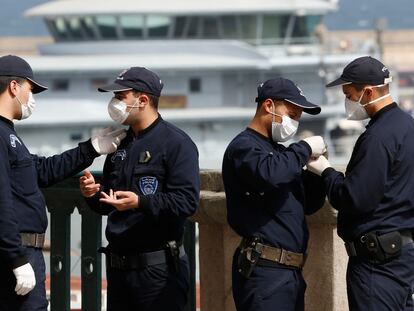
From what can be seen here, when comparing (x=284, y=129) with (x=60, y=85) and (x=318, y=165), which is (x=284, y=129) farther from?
(x=60, y=85)

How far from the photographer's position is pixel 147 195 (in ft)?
19.1

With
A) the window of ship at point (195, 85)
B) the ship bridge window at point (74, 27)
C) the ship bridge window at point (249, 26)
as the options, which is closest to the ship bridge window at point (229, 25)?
the ship bridge window at point (249, 26)

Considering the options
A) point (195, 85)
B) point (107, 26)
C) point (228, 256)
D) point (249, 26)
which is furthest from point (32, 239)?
point (249, 26)

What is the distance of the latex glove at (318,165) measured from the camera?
5.81 meters

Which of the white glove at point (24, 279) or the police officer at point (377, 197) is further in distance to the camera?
the white glove at point (24, 279)

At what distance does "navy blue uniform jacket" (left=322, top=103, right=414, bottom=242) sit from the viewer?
5496 mm

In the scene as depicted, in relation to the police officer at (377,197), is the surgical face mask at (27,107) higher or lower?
higher

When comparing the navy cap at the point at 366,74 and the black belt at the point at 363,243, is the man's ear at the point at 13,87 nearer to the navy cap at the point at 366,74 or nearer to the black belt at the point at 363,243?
the navy cap at the point at 366,74

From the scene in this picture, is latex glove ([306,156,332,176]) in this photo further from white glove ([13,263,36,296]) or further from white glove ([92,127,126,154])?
white glove ([13,263,36,296])

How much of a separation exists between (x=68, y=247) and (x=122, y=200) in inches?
66.7

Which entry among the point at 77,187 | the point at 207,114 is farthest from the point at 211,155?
the point at 77,187

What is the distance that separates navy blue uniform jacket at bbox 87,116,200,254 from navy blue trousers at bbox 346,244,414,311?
842 millimetres

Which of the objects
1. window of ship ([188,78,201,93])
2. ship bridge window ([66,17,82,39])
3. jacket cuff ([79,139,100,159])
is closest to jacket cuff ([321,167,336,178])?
jacket cuff ([79,139,100,159])

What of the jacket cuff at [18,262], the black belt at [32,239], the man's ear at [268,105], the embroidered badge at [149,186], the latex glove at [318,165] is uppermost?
the man's ear at [268,105]
